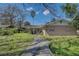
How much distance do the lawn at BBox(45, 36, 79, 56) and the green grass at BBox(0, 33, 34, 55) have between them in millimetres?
157

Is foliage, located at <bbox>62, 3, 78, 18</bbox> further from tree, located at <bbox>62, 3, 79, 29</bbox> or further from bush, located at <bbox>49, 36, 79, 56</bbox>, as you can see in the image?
bush, located at <bbox>49, 36, 79, 56</bbox>

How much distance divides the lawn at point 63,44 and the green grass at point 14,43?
0.52 feet

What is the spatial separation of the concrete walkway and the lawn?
3cm

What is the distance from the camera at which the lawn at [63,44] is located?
1349 mm

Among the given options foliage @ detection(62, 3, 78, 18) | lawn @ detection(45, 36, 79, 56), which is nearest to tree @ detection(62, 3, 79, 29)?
foliage @ detection(62, 3, 78, 18)

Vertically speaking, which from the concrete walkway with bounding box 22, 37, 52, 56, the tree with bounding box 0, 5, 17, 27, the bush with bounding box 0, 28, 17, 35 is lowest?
the concrete walkway with bounding box 22, 37, 52, 56

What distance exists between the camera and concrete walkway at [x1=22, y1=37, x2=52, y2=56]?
1342mm

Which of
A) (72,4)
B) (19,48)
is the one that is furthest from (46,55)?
(72,4)

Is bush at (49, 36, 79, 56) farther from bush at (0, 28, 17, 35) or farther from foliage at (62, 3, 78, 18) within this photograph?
bush at (0, 28, 17, 35)

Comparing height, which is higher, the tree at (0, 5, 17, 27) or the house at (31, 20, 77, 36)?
the tree at (0, 5, 17, 27)

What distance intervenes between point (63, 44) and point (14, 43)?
14.1 inches

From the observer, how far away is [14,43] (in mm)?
1348

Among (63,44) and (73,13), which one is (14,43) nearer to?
(63,44)

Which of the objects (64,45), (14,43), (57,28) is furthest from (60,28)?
(14,43)
